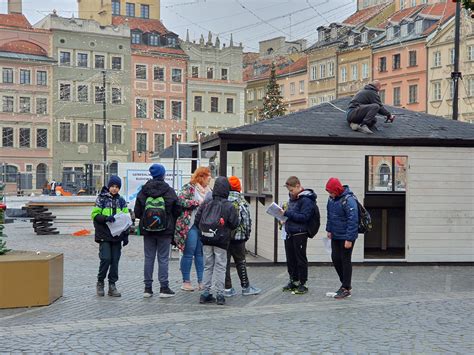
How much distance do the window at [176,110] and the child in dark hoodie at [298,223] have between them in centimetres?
6098

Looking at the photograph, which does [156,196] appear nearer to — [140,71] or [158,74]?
[140,71]

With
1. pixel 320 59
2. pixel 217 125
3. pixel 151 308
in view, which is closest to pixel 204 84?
pixel 217 125

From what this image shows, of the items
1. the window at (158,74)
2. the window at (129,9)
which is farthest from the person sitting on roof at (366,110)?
the window at (129,9)

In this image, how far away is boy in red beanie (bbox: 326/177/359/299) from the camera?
1111 cm

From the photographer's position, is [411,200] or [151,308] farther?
[411,200]

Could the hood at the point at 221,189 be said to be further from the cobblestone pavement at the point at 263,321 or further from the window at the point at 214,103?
the window at the point at 214,103

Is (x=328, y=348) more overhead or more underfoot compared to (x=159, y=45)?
more underfoot

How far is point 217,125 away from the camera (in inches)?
→ 2931

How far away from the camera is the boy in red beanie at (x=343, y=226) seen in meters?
11.1

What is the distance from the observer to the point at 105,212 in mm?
11172

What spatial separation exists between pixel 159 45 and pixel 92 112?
937 centimetres

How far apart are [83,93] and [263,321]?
195 feet

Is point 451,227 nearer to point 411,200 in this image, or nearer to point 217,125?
point 411,200

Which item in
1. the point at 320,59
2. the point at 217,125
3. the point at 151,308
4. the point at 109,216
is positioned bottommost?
the point at 151,308
